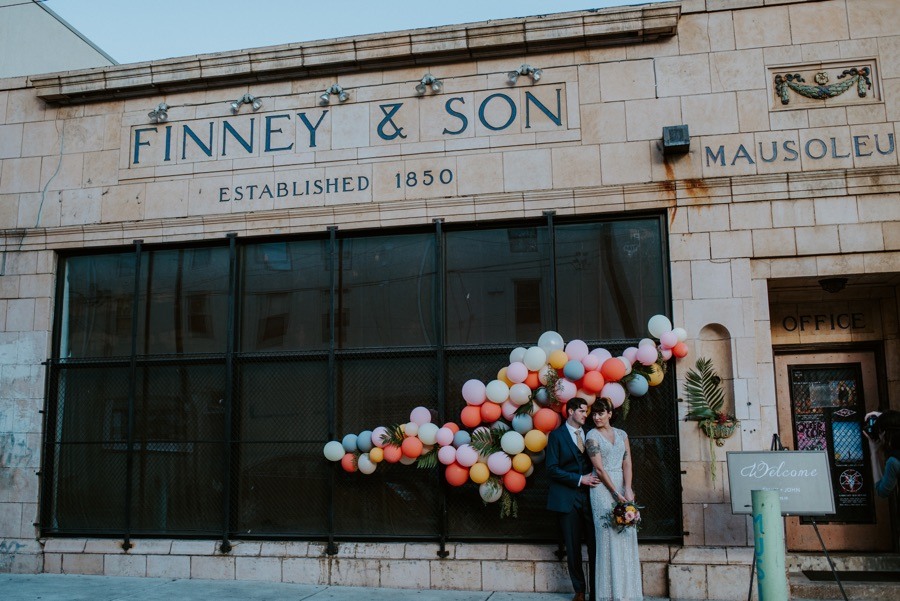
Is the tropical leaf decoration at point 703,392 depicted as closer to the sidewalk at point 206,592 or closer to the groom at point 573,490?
the groom at point 573,490

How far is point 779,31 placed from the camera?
935cm

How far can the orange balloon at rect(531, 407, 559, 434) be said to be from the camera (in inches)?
340

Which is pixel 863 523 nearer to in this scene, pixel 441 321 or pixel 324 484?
pixel 441 321

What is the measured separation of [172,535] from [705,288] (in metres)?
6.91

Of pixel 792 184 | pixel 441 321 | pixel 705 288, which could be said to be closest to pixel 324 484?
pixel 441 321

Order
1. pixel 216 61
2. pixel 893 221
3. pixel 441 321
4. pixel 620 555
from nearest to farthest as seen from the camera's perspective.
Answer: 1. pixel 620 555
2. pixel 893 221
3. pixel 441 321
4. pixel 216 61

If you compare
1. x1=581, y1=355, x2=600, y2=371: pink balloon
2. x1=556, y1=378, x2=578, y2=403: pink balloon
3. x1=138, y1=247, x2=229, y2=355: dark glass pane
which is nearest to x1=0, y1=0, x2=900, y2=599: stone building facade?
x1=138, y1=247, x2=229, y2=355: dark glass pane

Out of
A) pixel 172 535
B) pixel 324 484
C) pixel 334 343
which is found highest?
pixel 334 343

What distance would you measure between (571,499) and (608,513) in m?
0.42

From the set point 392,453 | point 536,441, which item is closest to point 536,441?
point 536,441

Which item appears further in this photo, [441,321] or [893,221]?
[441,321]

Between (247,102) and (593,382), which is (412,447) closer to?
(593,382)

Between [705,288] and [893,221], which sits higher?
[893,221]

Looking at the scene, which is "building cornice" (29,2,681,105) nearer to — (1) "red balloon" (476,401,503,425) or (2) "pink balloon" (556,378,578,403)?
(2) "pink balloon" (556,378,578,403)
